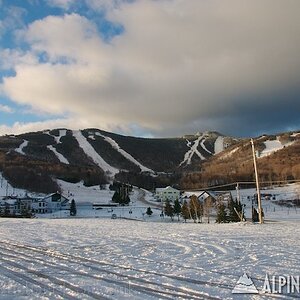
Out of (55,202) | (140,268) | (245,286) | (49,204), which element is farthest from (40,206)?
(245,286)

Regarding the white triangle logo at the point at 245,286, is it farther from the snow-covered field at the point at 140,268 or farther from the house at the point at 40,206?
the house at the point at 40,206

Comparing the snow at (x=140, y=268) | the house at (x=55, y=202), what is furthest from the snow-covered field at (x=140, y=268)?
the house at (x=55, y=202)

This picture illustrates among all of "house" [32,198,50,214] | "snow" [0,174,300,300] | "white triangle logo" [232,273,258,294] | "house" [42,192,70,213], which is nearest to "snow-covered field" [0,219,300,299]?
"snow" [0,174,300,300]

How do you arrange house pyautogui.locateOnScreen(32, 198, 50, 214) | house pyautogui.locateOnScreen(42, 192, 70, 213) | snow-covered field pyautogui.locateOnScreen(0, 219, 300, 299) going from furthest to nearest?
house pyautogui.locateOnScreen(42, 192, 70, 213), house pyautogui.locateOnScreen(32, 198, 50, 214), snow-covered field pyautogui.locateOnScreen(0, 219, 300, 299)

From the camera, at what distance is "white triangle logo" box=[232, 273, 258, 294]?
9188 millimetres

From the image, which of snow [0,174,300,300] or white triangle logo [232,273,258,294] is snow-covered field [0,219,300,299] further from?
white triangle logo [232,273,258,294]

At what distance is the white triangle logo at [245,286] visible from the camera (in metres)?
9.19

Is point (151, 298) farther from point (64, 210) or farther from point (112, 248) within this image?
point (64, 210)

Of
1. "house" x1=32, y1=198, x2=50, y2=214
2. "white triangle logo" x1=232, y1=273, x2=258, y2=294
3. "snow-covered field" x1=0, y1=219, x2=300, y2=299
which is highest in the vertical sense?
"house" x1=32, y1=198, x2=50, y2=214

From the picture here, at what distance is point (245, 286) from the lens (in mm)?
9703

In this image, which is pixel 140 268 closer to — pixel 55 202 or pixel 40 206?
pixel 40 206

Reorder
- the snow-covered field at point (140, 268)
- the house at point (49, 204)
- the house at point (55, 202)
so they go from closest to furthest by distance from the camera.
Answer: the snow-covered field at point (140, 268) < the house at point (49, 204) < the house at point (55, 202)

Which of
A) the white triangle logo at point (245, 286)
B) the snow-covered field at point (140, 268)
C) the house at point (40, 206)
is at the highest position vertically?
the house at point (40, 206)

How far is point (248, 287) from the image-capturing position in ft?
31.4
